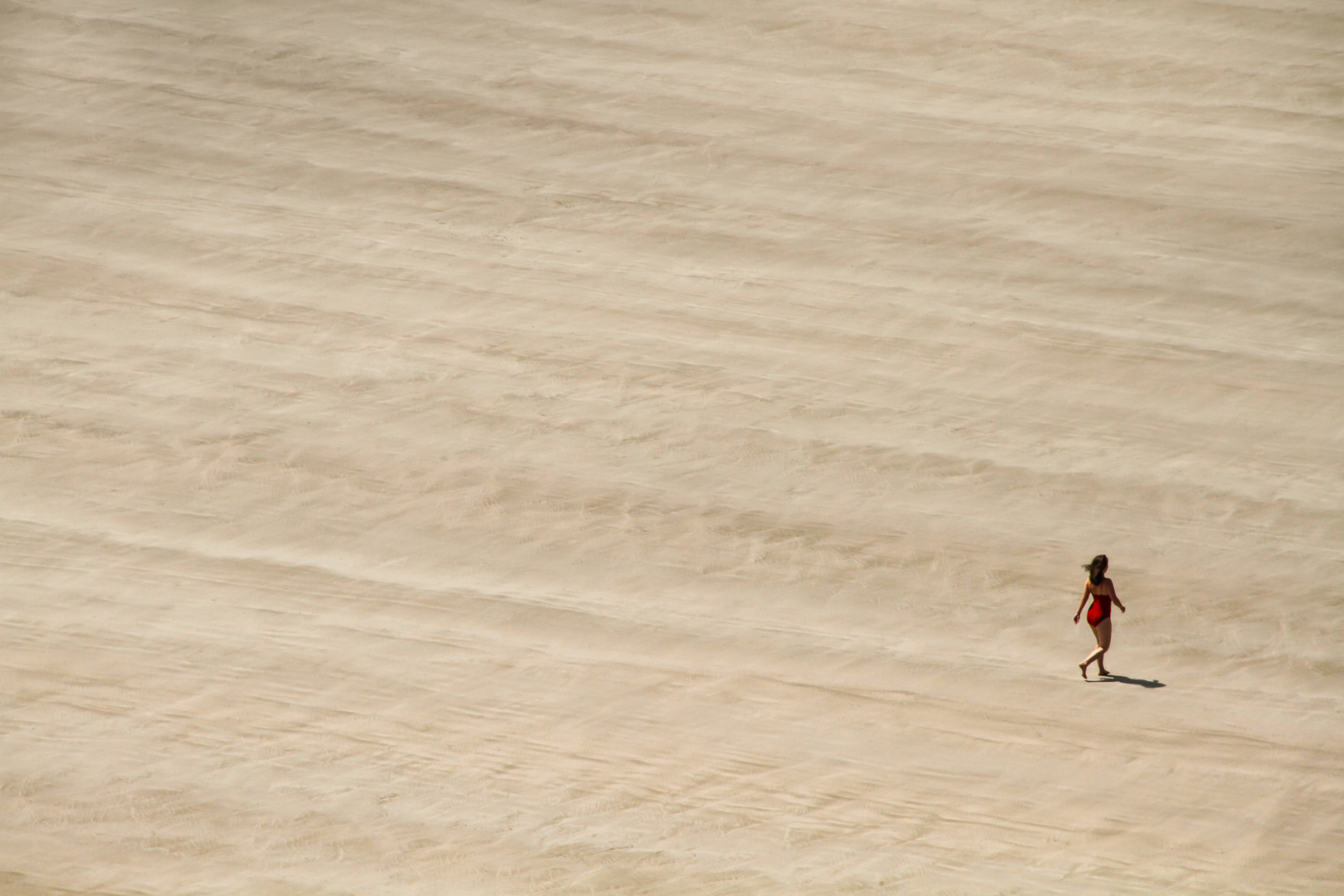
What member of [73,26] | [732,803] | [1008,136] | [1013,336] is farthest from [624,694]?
[73,26]

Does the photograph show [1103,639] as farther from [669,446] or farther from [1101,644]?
[669,446]

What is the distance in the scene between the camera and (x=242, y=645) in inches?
367

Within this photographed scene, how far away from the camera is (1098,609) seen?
8.94 metres

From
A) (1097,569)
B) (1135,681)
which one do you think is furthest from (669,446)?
(1135,681)

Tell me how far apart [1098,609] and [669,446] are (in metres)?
3.72

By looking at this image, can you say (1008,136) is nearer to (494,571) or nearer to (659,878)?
(494,571)

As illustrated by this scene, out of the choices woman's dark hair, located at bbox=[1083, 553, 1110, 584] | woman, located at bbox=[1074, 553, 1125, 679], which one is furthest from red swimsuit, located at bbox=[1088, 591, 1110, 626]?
woman's dark hair, located at bbox=[1083, 553, 1110, 584]

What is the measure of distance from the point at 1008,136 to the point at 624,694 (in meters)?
8.01

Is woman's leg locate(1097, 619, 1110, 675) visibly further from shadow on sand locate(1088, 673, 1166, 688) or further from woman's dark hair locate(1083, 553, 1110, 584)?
woman's dark hair locate(1083, 553, 1110, 584)

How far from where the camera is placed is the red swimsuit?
8938mm

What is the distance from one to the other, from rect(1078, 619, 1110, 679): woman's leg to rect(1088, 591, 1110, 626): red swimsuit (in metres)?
0.03

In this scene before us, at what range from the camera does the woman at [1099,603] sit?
8.83 m

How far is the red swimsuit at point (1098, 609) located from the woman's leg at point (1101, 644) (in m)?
0.03

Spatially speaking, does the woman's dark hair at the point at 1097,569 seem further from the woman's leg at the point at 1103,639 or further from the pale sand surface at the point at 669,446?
the pale sand surface at the point at 669,446
